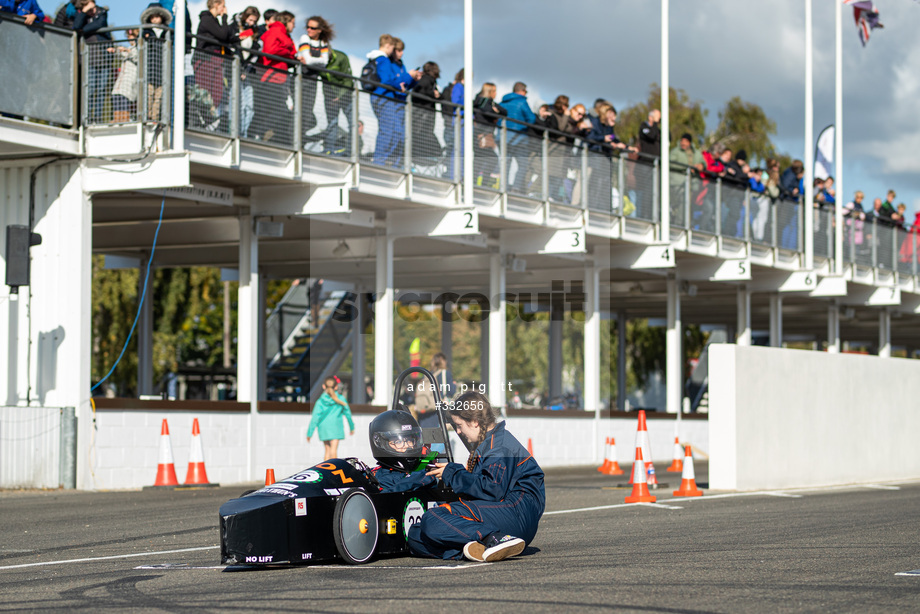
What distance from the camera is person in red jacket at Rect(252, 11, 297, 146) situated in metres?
18.9

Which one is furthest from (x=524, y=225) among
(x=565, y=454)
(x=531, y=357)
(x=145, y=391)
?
(x=531, y=357)

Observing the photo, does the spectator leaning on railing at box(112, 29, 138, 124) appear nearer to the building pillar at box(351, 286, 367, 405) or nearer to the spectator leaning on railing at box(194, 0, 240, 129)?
the spectator leaning on railing at box(194, 0, 240, 129)

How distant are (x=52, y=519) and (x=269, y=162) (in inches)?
287

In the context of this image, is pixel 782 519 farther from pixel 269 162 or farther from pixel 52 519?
pixel 269 162

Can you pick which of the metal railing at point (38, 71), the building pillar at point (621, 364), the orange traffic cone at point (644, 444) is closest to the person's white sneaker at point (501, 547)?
the orange traffic cone at point (644, 444)

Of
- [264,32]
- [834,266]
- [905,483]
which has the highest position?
[264,32]

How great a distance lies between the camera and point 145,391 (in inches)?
1073

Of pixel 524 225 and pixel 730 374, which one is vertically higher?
pixel 524 225

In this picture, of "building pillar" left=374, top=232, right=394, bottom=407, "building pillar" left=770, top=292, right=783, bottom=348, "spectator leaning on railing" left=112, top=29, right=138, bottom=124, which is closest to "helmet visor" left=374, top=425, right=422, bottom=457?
"spectator leaning on railing" left=112, top=29, right=138, bottom=124

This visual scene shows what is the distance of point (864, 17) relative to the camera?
99.5ft

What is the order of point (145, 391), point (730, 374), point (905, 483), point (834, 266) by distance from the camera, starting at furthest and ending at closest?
point (834, 266) → point (145, 391) → point (905, 483) → point (730, 374)

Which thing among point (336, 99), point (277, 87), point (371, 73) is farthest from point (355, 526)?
point (371, 73)

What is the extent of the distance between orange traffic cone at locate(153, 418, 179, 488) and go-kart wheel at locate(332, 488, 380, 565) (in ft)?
32.4

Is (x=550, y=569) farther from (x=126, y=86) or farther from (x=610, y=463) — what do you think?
(x=610, y=463)
